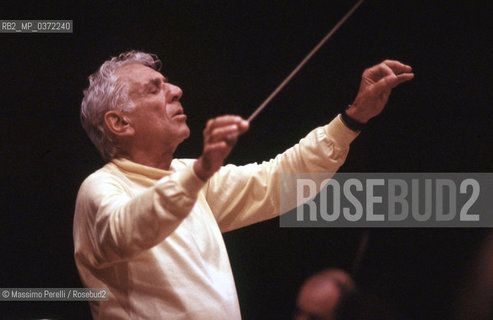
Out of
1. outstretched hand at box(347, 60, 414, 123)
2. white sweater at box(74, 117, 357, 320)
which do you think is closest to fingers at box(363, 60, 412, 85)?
outstretched hand at box(347, 60, 414, 123)

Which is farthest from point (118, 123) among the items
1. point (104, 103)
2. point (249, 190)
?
point (249, 190)

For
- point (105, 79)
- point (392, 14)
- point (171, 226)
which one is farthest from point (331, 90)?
point (171, 226)

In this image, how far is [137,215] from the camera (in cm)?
114

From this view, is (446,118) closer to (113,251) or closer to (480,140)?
(480,140)

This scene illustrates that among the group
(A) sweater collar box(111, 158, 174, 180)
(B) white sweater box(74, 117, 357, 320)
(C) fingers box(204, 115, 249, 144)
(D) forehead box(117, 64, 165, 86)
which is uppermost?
(D) forehead box(117, 64, 165, 86)

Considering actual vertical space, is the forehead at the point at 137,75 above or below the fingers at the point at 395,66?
above

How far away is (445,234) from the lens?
186 centimetres

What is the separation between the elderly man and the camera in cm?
114

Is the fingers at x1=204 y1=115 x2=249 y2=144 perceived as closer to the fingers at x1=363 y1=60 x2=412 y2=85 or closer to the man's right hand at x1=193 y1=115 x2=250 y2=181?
the man's right hand at x1=193 y1=115 x2=250 y2=181

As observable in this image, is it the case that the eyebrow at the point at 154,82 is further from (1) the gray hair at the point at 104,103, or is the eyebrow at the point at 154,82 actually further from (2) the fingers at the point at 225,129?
(2) the fingers at the point at 225,129

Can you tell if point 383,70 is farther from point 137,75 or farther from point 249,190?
point 137,75

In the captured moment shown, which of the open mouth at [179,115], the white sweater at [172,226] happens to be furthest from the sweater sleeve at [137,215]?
Answer: the open mouth at [179,115]

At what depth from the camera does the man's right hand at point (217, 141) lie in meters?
1.11

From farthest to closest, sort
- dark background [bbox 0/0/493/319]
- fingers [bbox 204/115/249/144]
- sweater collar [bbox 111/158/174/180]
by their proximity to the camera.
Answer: dark background [bbox 0/0/493/319] < sweater collar [bbox 111/158/174/180] < fingers [bbox 204/115/249/144]
